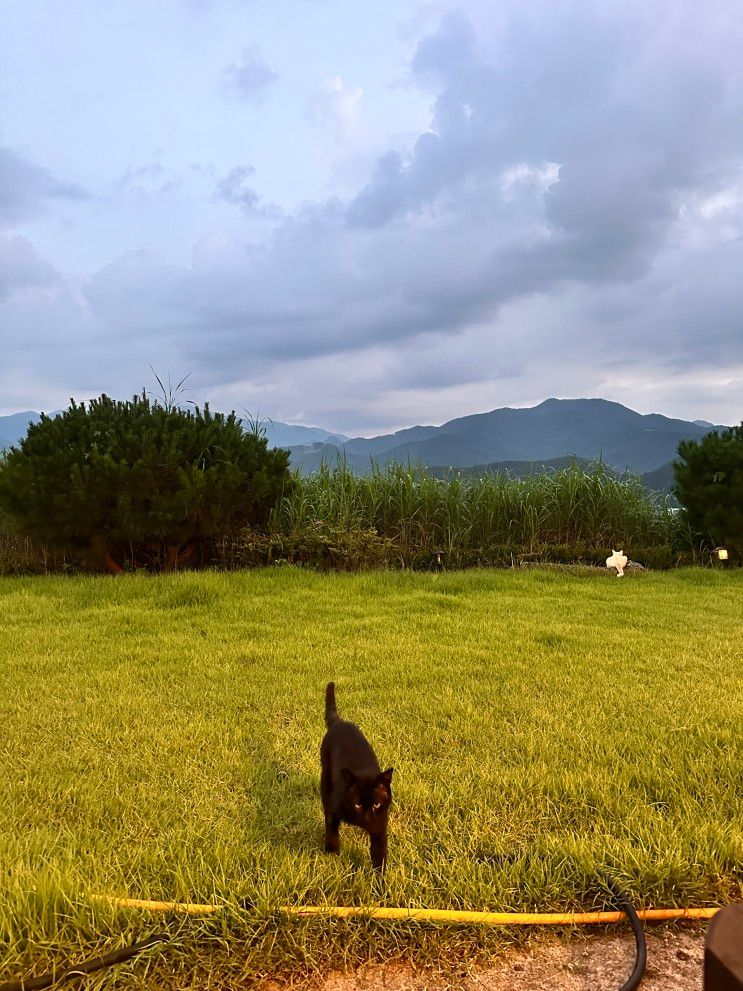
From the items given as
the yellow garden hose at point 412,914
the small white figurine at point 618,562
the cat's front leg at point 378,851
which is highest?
the small white figurine at point 618,562

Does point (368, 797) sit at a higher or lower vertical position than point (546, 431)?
lower

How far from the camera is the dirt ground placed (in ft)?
5.33

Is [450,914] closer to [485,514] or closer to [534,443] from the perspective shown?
[485,514]

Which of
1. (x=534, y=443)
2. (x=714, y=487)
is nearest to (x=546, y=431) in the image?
(x=534, y=443)

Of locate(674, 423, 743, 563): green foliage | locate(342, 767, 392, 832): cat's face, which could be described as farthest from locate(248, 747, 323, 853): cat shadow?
locate(674, 423, 743, 563): green foliage

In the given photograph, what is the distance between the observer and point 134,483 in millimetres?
Answer: 6965

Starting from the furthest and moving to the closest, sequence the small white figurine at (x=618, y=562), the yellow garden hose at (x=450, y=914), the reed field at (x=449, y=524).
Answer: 1. the reed field at (x=449, y=524)
2. the small white figurine at (x=618, y=562)
3. the yellow garden hose at (x=450, y=914)

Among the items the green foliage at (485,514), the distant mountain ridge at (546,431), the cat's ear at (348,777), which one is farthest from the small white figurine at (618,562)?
the distant mountain ridge at (546,431)

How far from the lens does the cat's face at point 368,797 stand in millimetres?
1777

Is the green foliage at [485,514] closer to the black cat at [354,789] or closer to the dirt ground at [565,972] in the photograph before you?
the black cat at [354,789]

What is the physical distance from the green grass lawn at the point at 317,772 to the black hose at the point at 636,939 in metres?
0.05

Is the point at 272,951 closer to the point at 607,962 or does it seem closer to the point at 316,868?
the point at 316,868

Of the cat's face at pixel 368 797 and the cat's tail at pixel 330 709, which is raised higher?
the cat's tail at pixel 330 709

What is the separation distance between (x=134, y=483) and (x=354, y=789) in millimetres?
5800
